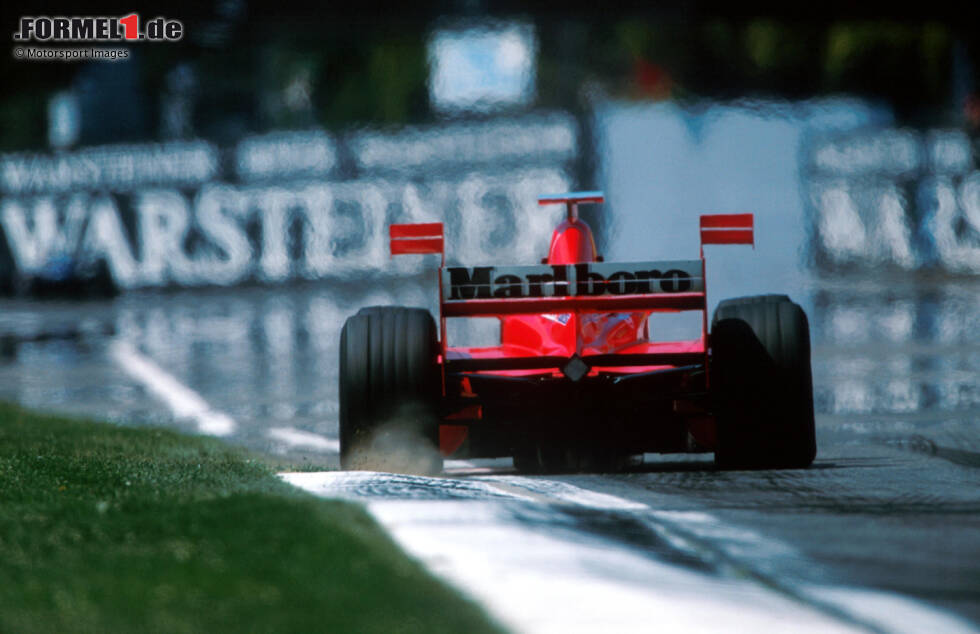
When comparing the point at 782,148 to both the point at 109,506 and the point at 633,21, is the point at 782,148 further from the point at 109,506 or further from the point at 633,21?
the point at 109,506

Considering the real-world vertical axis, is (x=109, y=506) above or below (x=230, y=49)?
below

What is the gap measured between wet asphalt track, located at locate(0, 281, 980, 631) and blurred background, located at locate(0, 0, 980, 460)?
0.22 metres

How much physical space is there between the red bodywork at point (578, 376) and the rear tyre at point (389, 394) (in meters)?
0.17

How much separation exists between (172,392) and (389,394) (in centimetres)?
868

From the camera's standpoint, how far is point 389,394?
23.6 feet

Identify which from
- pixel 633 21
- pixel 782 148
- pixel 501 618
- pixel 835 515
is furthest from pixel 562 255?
pixel 633 21

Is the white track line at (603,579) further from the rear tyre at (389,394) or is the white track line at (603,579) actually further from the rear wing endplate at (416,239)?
the rear wing endplate at (416,239)

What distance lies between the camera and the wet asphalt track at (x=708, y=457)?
15.0 feet

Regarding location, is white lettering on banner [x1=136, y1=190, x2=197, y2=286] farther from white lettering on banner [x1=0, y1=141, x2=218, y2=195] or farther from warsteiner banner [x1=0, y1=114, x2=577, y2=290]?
white lettering on banner [x1=0, y1=141, x2=218, y2=195]

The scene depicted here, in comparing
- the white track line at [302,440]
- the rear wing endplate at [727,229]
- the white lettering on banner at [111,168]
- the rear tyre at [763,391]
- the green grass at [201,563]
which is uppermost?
the white lettering on banner at [111,168]

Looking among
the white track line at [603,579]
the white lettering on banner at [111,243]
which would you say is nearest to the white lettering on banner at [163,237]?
the white lettering on banner at [111,243]

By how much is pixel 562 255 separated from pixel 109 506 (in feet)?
11.8

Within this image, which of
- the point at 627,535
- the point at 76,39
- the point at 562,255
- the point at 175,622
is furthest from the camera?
the point at 76,39

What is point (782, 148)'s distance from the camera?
24.3 m
